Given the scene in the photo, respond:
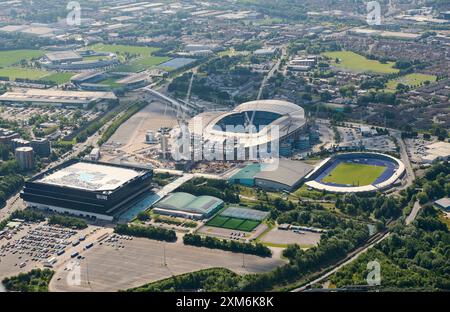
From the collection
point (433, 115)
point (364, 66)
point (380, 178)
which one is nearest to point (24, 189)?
point (380, 178)

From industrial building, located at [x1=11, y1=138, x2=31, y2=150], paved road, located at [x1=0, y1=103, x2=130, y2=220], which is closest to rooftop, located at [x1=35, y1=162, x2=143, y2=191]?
paved road, located at [x1=0, y1=103, x2=130, y2=220]

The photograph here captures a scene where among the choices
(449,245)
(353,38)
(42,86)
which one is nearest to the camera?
(449,245)

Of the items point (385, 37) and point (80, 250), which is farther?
point (385, 37)

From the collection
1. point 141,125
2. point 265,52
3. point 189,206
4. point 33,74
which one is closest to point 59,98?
point 141,125

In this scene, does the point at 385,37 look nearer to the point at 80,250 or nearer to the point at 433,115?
the point at 433,115

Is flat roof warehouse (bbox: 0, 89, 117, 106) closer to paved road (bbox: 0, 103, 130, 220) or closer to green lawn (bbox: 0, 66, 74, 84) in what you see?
paved road (bbox: 0, 103, 130, 220)

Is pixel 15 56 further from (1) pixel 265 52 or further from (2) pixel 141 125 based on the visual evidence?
(2) pixel 141 125

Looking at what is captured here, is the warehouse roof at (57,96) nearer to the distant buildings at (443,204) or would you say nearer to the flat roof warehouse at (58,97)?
the flat roof warehouse at (58,97)
